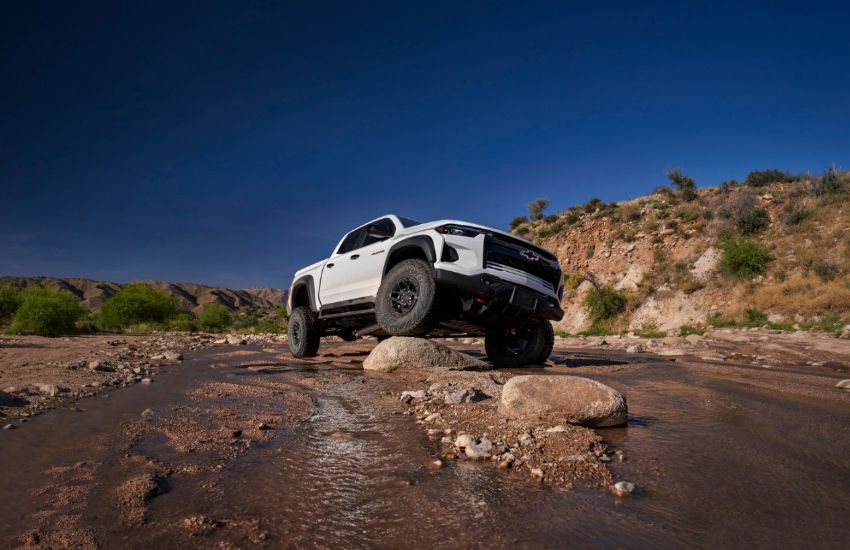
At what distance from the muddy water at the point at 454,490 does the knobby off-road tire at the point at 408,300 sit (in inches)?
92.9

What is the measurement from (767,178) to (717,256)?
11.0 metres

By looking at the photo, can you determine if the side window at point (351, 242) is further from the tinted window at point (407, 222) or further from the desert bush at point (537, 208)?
Result: the desert bush at point (537, 208)

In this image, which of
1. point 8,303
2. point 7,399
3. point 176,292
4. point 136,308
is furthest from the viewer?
point 176,292

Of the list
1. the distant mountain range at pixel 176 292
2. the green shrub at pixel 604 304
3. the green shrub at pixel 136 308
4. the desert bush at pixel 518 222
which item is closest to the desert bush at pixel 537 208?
the desert bush at pixel 518 222

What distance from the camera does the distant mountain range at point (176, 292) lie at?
8494 centimetres

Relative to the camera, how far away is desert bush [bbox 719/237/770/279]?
1845 centimetres

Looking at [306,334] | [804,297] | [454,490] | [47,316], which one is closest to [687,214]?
[804,297]

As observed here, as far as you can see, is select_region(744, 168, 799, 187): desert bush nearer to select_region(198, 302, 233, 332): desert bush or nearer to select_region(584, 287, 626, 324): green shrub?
select_region(584, 287, 626, 324): green shrub

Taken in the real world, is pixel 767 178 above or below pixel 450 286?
above

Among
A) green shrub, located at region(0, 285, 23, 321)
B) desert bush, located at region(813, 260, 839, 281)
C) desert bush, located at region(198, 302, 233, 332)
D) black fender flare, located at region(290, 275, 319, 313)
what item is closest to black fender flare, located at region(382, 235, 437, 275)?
black fender flare, located at region(290, 275, 319, 313)

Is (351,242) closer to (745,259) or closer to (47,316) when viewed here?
(47,316)

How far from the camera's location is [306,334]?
8234mm

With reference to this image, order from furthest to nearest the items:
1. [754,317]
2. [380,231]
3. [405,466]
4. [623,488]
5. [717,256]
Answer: [717,256] < [754,317] < [380,231] < [405,466] < [623,488]

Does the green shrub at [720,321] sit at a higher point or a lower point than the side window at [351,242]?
lower
